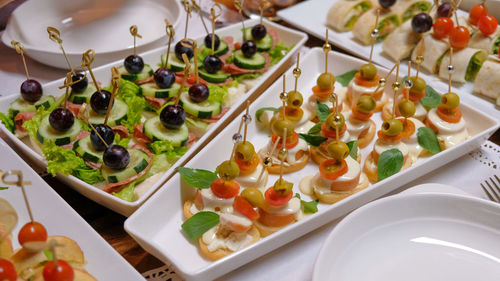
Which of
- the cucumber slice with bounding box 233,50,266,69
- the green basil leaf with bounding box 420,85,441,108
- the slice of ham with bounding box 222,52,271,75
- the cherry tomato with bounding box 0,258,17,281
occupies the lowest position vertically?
the slice of ham with bounding box 222,52,271,75

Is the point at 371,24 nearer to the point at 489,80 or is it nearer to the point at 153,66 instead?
the point at 489,80

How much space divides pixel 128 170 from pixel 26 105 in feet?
2.28

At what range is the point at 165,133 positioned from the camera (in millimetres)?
1979

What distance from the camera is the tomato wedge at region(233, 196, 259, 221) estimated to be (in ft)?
5.16

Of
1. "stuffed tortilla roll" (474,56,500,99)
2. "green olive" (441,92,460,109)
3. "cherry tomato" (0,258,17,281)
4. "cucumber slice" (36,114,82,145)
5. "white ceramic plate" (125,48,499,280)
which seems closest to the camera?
"cherry tomato" (0,258,17,281)

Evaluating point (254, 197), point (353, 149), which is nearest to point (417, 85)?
point (353, 149)

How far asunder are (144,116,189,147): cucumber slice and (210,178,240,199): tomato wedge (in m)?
0.36

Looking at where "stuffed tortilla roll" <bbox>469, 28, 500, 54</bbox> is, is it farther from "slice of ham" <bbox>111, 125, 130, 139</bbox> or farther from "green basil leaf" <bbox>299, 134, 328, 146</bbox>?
"slice of ham" <bbox>111, 125, 130, 139</bbox>

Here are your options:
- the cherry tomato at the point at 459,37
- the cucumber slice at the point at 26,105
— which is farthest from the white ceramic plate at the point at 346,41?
the cucumber slice at the point at 26,105

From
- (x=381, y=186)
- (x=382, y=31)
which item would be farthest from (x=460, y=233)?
(x=382, y=31)

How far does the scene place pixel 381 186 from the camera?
167cm

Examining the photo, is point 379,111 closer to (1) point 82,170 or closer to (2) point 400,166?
(2) point 400,166

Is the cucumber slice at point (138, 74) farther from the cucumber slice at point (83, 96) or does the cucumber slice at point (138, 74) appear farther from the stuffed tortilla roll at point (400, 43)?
the stuffed tortilla roll at point (400, 43)

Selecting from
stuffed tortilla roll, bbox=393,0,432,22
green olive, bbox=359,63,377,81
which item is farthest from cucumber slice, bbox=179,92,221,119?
stuffed tortilla roll, bbox=393,0,432,22
